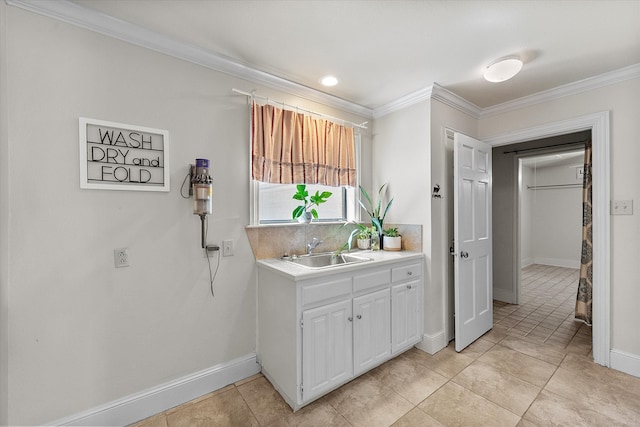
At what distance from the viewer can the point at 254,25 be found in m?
1.66

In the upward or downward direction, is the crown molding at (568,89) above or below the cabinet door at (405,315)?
above

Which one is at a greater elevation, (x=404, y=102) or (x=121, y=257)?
(x=404, y=102)

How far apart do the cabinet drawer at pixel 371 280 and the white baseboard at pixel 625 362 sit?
1932 mm

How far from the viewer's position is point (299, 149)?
2377 millimetres

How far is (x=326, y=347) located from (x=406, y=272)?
0.97 metres

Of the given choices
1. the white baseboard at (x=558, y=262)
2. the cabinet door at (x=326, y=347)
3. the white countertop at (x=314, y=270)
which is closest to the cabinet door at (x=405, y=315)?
the white countertop at (x=314, y=270)

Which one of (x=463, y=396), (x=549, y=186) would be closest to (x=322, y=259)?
(x=463, y=396)

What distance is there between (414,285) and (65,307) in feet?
8.07

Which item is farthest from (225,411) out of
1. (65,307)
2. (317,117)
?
(317,117)

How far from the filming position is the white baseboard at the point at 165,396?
5.13 feet

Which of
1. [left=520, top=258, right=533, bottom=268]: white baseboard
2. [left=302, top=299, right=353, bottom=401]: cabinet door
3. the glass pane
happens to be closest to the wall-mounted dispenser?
the glass pane

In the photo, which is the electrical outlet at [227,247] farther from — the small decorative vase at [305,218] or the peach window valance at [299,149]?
the small decorative vase at [305,218]

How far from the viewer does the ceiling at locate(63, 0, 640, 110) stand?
1514 millimetres

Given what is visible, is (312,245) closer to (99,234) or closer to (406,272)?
(406,272)
